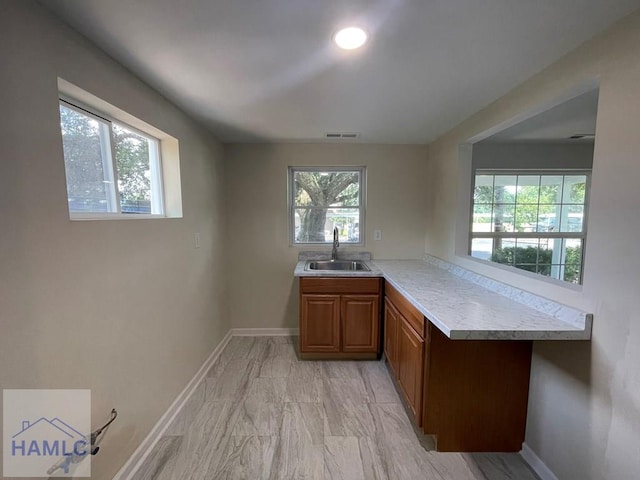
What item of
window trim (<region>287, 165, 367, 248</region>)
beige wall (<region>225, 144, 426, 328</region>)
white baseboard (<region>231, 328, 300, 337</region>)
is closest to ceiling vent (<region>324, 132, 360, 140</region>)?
beige wall (<region>225, 144, 426, 328</region>)

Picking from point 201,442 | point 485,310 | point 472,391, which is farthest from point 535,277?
point 201,442

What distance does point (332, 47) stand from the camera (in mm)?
1277

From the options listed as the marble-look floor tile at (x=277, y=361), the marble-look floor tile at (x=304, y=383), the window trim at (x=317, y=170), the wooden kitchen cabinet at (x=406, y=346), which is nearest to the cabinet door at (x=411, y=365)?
the wooden kitchen cabinet at (x=406, y=346)

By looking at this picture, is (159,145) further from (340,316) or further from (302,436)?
(302,436)

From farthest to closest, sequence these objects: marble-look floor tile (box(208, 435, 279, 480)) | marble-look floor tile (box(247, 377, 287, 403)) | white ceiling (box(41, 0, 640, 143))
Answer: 1. marble-look floor tile (box(247, 377, 287, 403))
2. marble-look floor tile (box(208, 435, 279, 480))
3. white ceiling (box(41, 0, 640, 143))

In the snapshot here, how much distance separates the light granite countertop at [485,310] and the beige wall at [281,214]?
896mm

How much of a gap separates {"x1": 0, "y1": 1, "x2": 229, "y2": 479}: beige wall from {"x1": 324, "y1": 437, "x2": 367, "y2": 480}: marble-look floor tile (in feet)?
3.51

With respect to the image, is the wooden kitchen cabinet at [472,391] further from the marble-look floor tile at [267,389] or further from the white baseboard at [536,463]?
the marble-look floor tile at [267,389]

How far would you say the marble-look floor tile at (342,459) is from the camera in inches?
58.2

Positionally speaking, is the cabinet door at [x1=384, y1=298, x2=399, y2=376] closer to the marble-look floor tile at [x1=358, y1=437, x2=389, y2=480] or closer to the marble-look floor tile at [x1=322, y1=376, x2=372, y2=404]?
the marble-look floor tile at [x1=322, y1=376, x2=372, y2=404]

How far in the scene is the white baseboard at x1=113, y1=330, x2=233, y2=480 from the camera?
1.44m

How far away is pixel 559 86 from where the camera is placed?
1.38m

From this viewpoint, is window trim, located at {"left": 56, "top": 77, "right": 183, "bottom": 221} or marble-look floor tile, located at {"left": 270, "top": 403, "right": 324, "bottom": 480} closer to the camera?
window trim, located at {"left": 56, "top": 77, "right": 183, "bottom": 221}

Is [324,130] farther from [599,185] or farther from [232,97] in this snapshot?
[599,185]
